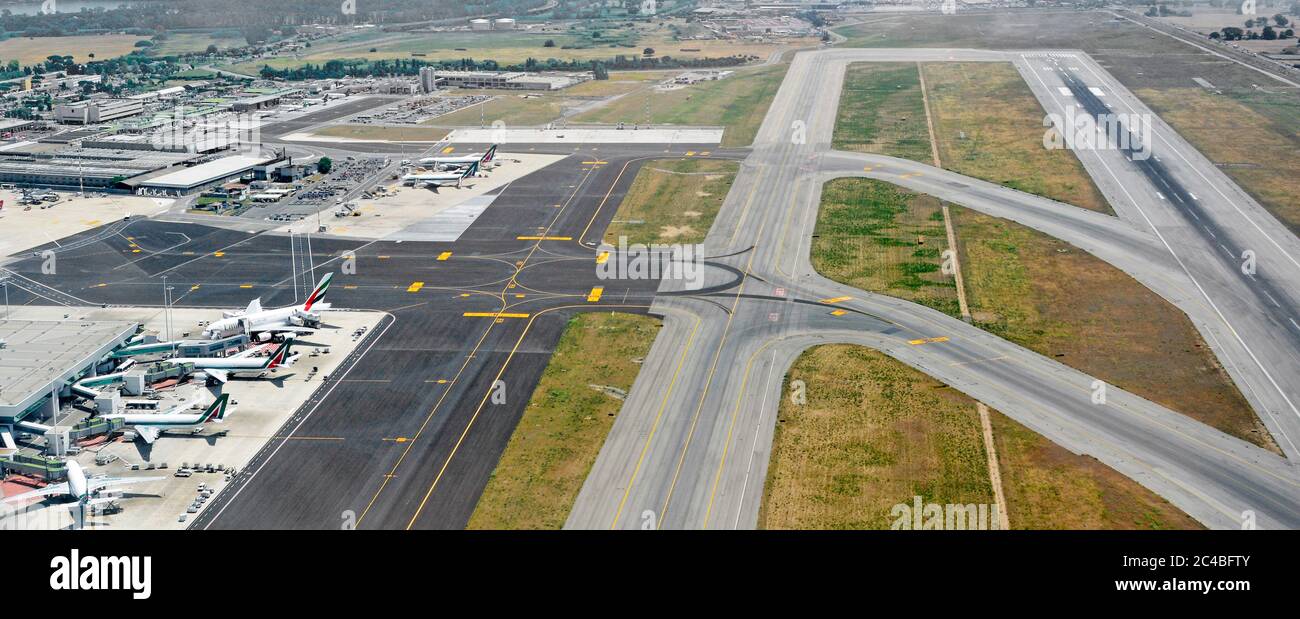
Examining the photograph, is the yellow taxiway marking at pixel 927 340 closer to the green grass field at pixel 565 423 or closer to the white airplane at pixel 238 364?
the green grass field at pixel 565 423

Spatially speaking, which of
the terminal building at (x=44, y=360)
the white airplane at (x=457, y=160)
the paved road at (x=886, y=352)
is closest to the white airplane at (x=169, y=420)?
the terminal building at (x=44, y=360)

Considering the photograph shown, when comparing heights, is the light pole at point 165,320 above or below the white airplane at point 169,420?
above

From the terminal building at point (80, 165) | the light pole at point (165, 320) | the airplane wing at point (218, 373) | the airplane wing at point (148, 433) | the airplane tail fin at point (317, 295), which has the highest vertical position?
the terminal building at point (80, 165)

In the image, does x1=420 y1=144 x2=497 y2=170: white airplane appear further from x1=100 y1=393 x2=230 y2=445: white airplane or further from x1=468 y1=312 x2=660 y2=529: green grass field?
x1=100 y1=393 x2=230 y2=445: white airplane

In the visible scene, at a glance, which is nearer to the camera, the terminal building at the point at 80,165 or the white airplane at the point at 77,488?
the white airplane at the point at 77,488

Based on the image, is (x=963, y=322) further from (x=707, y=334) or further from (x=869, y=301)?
(x=707, y=334)
